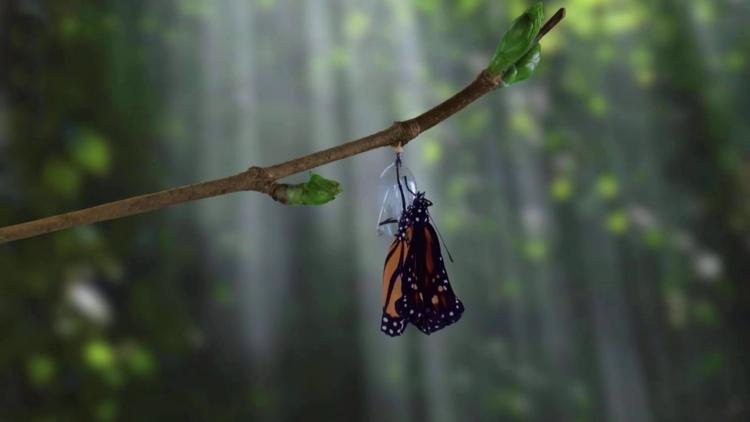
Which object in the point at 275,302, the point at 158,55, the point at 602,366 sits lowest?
the point at 602,366

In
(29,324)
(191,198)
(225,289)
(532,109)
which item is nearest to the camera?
(191,198)

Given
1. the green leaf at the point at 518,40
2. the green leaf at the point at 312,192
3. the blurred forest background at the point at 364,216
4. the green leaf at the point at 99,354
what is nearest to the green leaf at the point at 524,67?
the green leaf at the point at 518,40

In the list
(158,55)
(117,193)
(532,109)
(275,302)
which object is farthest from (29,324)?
(532,109)

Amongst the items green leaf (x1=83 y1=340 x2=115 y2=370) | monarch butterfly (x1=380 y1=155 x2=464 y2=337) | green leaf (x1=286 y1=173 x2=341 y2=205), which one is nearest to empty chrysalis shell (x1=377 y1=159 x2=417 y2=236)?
monarch butterfly (x1=380 y1=155 x2=464 y2=337)

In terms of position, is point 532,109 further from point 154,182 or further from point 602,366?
point 154,182

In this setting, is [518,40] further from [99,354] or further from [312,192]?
[99,354]

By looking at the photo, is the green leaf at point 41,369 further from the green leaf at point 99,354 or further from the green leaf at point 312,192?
the green leaf at point 312,192

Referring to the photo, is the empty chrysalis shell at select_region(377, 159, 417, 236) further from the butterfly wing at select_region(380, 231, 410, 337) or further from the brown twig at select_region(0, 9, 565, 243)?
the brown twig at select_region(0, 9, 565, 243)
